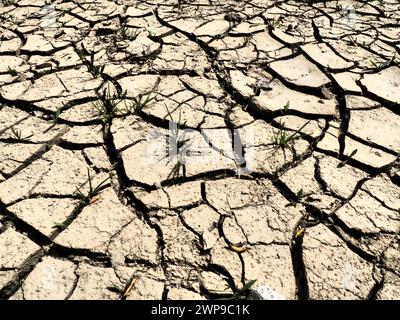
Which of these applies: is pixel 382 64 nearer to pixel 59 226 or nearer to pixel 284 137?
pixel 284 137

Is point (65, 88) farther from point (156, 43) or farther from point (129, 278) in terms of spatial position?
point (129, 278)

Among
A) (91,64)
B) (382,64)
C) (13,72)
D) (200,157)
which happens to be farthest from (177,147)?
(382,64)

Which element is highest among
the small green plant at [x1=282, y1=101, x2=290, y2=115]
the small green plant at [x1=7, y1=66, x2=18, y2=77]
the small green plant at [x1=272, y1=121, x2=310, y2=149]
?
the small green plant at [x1=7, y1=66, x2=18, y2=77]

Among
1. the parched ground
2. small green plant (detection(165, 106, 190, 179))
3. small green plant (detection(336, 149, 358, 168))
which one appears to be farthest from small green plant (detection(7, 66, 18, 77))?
small green plant (detection(336, 149, 358, 168))

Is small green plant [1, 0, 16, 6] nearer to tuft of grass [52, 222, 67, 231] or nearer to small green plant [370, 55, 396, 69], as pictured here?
tuft of grass [52, 222, 67, 231]

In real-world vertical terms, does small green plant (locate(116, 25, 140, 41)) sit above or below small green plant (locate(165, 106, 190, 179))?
above

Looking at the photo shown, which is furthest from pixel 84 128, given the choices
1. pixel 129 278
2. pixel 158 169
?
pixel 129 278

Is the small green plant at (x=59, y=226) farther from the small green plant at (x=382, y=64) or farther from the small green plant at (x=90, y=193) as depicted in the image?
the small green plant at (x=382, y=64)

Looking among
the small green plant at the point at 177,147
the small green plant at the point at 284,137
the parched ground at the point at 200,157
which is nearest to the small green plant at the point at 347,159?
the parched ground at the point at 200,157
